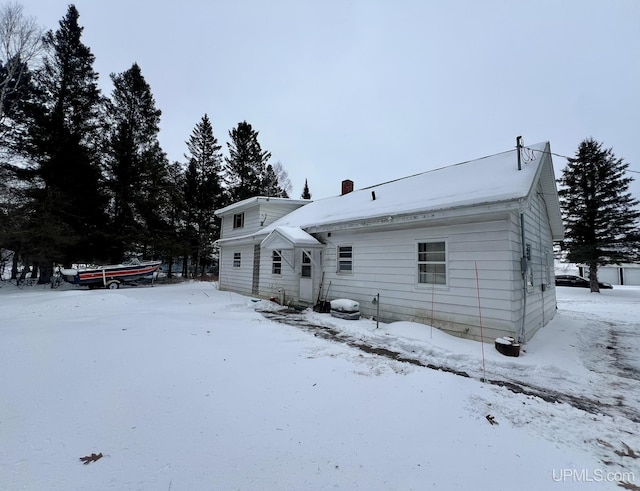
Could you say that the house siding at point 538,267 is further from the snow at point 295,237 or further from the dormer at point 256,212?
the dormer at point 256,212

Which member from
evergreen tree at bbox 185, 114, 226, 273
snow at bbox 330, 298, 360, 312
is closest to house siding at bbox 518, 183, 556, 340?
snow at bbox 330, 298, 360, 312

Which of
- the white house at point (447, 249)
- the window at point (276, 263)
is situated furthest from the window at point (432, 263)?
the window at point (276, 263)

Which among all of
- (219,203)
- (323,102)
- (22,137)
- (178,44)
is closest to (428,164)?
(323,102)

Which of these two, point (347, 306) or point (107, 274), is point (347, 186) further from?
point (107, 274)

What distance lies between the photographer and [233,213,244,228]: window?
1699cm

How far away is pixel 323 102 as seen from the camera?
3128 cm

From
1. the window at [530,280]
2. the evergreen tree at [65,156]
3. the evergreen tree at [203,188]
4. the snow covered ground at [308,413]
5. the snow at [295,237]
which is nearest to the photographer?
the snow covered ground at [308,413]

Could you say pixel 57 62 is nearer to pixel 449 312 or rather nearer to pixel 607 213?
pixel 449 312

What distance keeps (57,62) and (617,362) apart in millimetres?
32416

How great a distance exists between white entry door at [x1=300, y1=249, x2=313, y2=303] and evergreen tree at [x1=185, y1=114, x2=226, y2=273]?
18.6 metres

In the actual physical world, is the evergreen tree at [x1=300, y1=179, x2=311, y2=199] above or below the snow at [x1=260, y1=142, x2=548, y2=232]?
above

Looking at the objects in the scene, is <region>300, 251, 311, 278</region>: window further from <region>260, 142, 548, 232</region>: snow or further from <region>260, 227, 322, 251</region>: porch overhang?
<region>260, 142, 548, 232</region>: snow

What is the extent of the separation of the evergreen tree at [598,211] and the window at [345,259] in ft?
69.6

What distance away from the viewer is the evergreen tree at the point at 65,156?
17.0 m
